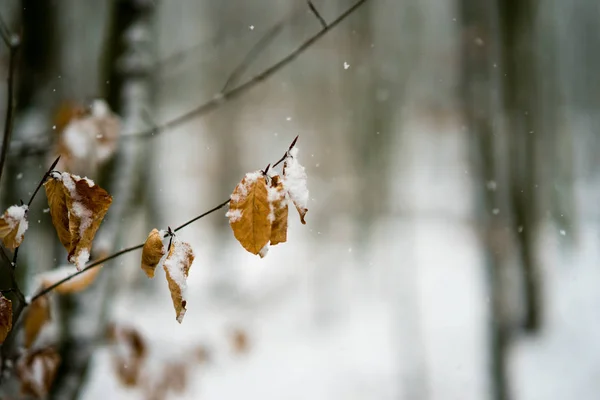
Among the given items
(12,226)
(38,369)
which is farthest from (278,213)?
(38,369)

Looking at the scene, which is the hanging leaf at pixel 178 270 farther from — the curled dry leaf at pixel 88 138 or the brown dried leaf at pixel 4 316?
the curled dry leaf at pixel 88 138

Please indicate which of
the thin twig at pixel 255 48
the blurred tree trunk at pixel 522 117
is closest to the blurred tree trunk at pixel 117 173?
the thin twig at pixel 255 48

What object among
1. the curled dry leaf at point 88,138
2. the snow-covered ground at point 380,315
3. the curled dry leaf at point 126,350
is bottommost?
the curled dry leaf at point 126,350

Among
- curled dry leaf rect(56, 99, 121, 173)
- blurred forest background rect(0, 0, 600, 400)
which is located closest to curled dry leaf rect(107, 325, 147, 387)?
blurred forest background rect(0, 0, 600, 400)

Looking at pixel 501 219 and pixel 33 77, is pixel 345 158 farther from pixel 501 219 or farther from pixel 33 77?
pixel 33 77

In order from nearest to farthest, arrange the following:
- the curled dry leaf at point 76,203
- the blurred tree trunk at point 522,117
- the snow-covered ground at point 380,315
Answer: the curled dry leaf at point 76,203 < the blurred tree trunk at point 522,117 < the snow-covered ground at point 380,315

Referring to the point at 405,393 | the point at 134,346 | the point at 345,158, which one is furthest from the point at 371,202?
the point at 134,346

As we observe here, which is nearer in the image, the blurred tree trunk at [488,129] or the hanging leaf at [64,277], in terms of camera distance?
the hanging leaf at [64,277]

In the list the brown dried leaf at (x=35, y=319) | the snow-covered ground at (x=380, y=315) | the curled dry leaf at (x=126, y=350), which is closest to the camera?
the brown dried leaf at (x=35, y=319)
